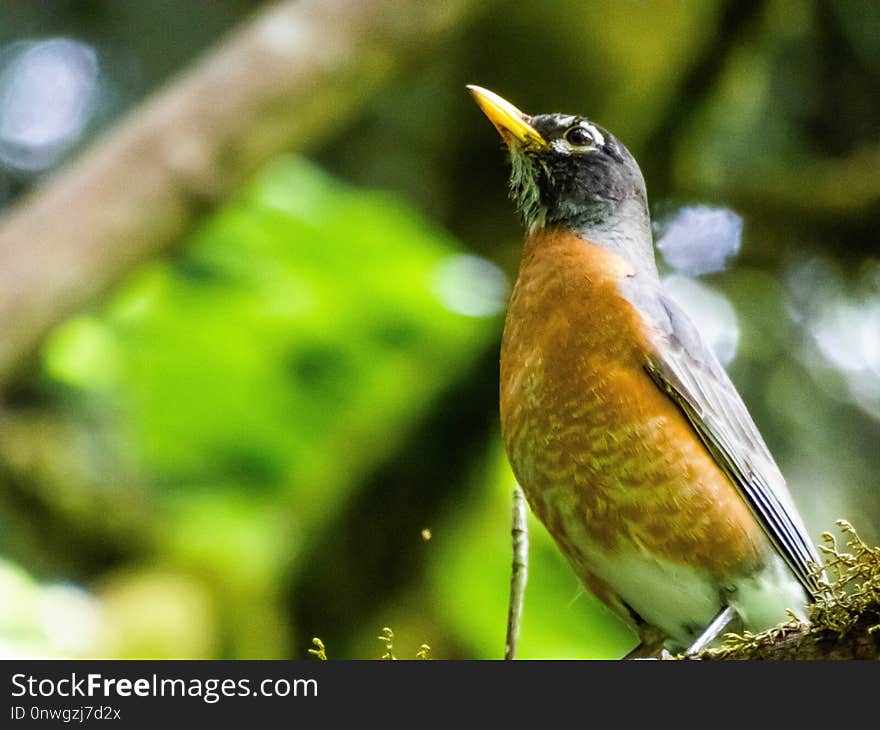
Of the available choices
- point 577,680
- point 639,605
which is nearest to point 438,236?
point 639,605

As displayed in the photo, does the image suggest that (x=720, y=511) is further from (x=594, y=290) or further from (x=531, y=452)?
(x=594, y=290)

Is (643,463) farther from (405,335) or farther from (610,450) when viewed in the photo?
(405,335)

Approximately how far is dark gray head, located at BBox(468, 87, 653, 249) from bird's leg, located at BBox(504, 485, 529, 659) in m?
1.11

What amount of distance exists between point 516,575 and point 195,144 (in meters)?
2.68

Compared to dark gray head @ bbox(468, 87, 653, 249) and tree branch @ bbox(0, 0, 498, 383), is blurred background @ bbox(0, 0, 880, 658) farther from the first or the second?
dark gray head @ bbox(468, 87, 653, 249)

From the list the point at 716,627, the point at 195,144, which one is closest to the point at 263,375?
the point at 195,144

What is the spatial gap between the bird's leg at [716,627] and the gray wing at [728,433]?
0.68ft

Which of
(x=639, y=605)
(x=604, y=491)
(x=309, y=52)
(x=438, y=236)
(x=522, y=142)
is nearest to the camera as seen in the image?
(x=604, y=491)

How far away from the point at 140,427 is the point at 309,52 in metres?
1.91

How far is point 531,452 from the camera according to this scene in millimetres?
3266

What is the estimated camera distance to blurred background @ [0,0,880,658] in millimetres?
5234

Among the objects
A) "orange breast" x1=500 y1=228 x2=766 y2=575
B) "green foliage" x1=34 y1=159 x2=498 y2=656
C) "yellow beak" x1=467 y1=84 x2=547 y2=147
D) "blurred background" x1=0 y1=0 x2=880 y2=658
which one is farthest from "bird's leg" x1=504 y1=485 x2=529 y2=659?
"green foliage" x1=34 y1=159 x2=498 y2=656

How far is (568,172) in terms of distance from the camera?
4027 mm

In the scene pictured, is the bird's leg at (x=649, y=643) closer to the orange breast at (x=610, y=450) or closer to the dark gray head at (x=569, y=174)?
the orange breast at (x=610, y=450)
